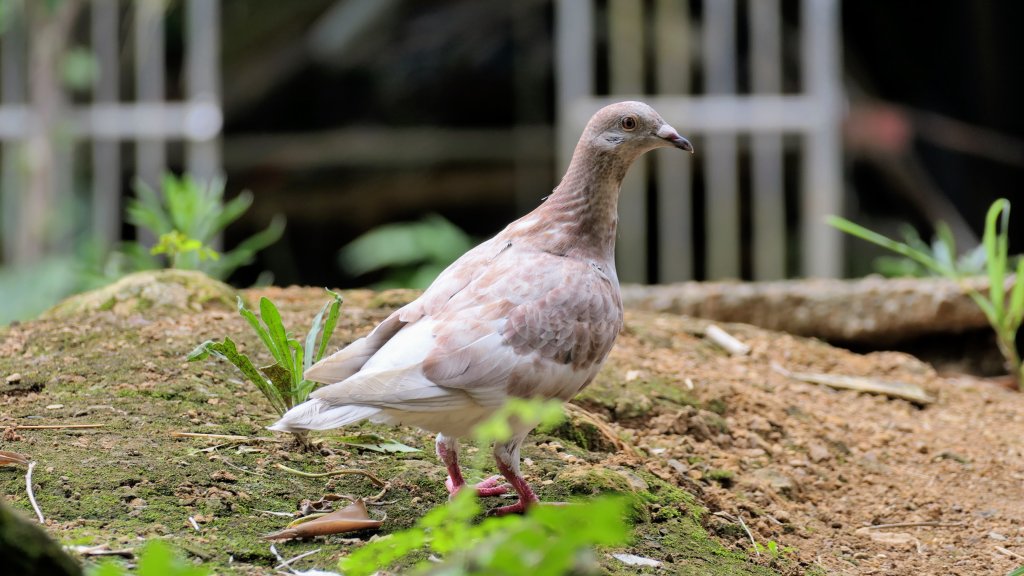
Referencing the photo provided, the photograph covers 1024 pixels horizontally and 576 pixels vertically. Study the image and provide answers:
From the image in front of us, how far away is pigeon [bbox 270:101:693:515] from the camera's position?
9.53ft

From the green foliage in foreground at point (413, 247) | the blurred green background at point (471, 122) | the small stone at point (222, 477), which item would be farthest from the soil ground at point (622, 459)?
the green foliage in foreground at point (413, 247)

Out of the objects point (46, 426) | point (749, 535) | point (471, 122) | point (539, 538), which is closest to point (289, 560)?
point (46, 426)

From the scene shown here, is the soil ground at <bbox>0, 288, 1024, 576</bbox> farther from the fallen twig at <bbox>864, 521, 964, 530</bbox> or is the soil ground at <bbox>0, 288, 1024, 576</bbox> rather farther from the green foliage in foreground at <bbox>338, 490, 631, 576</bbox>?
the green foliage in foreground at <bbox>338, 490, 631, 576</bbox>

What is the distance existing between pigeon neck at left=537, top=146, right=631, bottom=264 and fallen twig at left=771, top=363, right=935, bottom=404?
1.69m

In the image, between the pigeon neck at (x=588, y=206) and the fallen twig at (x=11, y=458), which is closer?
the fallen twig at (x=11, y=458)

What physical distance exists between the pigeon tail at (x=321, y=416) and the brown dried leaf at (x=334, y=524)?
23 cm

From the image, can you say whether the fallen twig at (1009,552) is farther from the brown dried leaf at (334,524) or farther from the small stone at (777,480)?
the brown dried leaf at (334,524)

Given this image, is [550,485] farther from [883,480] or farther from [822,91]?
[822,91]

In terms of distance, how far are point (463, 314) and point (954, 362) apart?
3.55 meters

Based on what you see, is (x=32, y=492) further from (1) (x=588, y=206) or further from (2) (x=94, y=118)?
(2) (x=94, y=118)

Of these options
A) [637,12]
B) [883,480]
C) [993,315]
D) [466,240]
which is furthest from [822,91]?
[883,480]

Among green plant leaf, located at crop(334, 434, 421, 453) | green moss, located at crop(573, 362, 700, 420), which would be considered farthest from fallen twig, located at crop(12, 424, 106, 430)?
green moss, located at crop(573, 362, 700, 420)

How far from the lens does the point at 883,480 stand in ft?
13.2

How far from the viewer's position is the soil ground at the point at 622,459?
293cm
